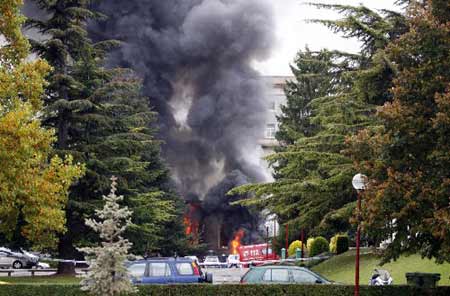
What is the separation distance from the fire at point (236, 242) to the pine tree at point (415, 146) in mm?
34511

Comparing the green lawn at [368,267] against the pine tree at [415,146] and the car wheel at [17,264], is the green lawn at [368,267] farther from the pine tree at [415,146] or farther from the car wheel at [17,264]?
the car wheel at [17,264]

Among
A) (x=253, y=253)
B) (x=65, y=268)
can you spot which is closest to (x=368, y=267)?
(x=65, y=268)

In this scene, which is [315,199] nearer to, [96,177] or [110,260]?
[96,177]

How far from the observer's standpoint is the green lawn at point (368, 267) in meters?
22.9

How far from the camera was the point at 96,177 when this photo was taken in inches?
1163

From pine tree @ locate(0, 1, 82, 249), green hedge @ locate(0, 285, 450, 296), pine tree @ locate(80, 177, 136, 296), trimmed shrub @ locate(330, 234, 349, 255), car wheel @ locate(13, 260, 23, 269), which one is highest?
pine tree @ locate(0, 1, 82, 249)

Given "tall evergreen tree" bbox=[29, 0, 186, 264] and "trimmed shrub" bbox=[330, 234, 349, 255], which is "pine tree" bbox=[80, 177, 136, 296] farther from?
"trimmed shrub" bbox=[330, 234, 349, 255]

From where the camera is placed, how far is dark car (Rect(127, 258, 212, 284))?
19.1m

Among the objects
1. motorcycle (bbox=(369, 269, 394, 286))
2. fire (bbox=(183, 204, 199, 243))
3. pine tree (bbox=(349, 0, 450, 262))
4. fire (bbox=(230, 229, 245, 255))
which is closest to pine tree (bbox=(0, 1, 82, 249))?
pine tree (bbox=(349, 0, 450, 262))

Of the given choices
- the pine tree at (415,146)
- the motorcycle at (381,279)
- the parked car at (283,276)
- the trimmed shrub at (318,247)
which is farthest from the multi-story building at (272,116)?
the pine tree at (415,146)

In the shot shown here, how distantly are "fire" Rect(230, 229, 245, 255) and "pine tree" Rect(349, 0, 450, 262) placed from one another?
3451cm

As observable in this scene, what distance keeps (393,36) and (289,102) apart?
25.6m

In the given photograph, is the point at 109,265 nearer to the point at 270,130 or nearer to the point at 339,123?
the point at 339,123

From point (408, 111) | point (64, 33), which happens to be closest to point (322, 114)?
point (64, 33)
